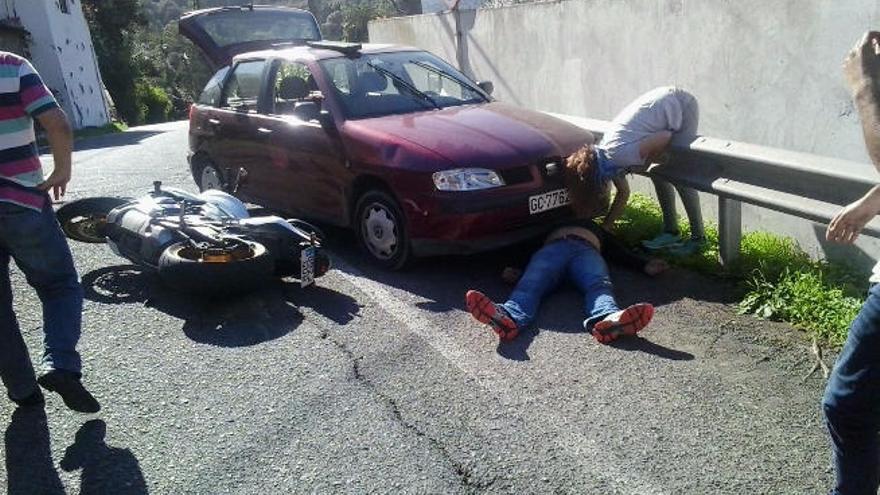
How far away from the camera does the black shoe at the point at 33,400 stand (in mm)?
3691

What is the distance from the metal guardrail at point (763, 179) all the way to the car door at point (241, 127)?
11.7ft

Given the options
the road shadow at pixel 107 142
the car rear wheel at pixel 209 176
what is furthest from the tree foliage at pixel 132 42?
the car rear wheel at pixel 209 176

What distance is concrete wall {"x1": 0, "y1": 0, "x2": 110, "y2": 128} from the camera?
30344 millimetres

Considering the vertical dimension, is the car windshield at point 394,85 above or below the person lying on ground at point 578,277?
above

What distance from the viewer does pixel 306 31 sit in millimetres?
12586

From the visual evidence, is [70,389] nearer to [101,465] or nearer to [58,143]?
[101,465]

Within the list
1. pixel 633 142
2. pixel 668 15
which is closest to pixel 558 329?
pixel 633 142

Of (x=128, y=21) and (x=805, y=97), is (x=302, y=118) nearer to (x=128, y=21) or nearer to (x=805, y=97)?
(x=805, y=97)

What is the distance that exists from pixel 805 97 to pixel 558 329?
8.41 ft

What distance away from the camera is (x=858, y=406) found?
2.30 m

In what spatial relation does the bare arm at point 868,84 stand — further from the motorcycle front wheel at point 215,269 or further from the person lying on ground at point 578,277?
the motorcycle front wheel at point 215,269

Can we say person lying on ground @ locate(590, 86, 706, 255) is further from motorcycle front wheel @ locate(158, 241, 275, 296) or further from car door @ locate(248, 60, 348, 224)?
motorcycle front wheel @ locate(158, 241, 275, 296)

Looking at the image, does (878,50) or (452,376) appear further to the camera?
(452,376)

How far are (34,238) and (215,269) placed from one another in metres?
1.37
